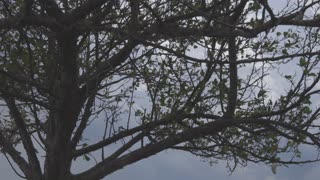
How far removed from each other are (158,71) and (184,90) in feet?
2.88

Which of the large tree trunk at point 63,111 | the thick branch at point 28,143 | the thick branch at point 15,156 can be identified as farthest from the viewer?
the thick branch at point 15,156

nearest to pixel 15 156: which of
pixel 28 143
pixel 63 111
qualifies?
pixel 28 143

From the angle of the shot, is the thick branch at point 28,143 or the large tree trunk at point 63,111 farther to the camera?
the thick branch at point 28,143

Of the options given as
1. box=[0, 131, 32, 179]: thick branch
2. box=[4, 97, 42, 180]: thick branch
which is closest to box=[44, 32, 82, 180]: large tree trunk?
box=[4, 97, 42, 180]: thick branch

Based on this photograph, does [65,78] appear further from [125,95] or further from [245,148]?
[245,148]

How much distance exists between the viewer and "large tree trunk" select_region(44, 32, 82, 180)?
311 inches

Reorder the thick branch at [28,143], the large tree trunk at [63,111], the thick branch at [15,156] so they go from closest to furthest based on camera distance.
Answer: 1. the large tree trunk at [63,111]
2. the thick branch at [28,143]
3. the thick branch at [15,156]

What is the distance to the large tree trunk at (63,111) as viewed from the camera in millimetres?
7889

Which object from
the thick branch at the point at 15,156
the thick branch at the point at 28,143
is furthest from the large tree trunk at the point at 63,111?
the thick branch at the point at 15,156

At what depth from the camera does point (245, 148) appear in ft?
33.7

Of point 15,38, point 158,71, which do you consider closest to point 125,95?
point 158,71

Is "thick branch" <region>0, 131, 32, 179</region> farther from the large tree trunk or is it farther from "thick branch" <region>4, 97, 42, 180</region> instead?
the large tree trunk

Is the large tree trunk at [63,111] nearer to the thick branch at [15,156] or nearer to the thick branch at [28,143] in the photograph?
the thick branch at [28,143]

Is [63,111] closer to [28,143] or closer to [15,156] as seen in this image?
[28,143]
